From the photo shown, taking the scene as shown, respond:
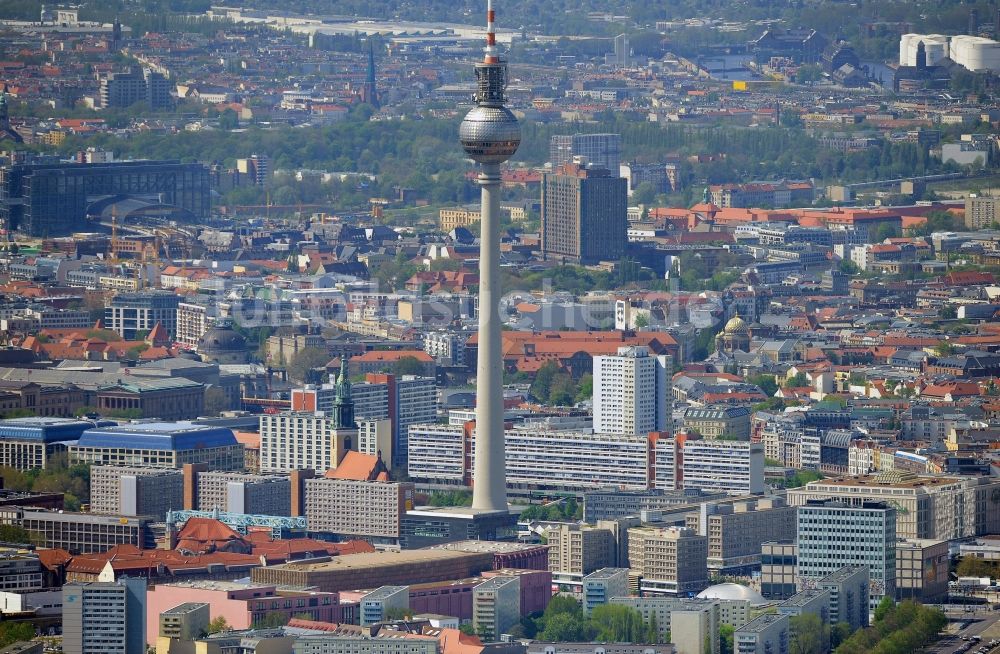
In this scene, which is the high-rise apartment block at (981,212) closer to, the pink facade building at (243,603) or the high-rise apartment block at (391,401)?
the high-rise apartment block at (391,401)

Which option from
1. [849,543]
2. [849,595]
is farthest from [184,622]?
[849,543]

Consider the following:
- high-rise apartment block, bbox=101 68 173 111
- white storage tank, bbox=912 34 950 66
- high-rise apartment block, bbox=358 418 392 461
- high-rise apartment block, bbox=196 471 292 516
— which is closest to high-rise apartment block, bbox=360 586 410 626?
high-rise apartment block, bbox=196 471 292 516

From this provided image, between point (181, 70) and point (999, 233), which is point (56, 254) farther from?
point (181, 70)

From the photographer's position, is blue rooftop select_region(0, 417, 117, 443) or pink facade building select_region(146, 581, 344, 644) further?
blue rooftop select_region(0, 417, 117, 443)

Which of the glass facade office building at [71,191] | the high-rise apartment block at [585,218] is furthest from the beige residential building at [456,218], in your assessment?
the glass facade office building at [71,191]

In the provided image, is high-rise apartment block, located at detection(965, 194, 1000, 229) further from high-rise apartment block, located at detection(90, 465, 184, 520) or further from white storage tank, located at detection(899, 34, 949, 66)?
high-rise apartment block, located at detection(90, 465, 184, 520)

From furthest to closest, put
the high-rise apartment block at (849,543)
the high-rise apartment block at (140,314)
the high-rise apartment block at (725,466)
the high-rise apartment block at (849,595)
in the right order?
the high-rise apartment block at (140,314) < the high-rise apartment block at (725,466) < the high-rise apartment block at (849,543) < the high-rise apartment block at (849,595)
